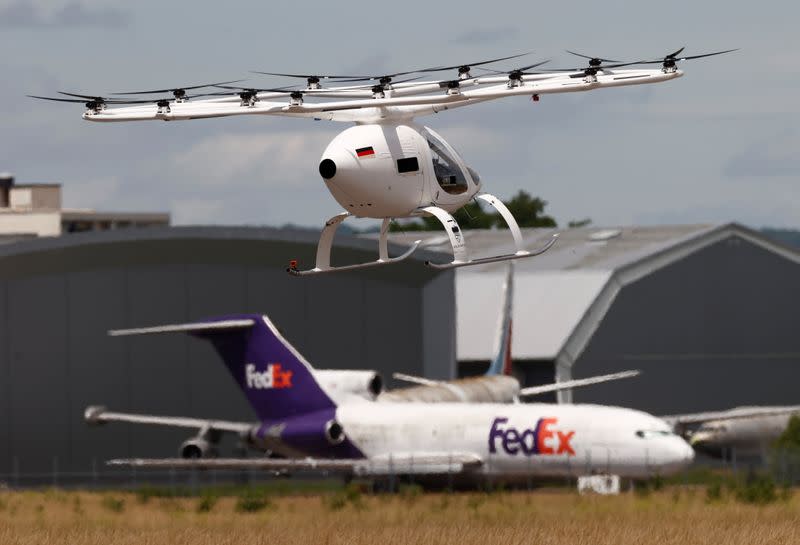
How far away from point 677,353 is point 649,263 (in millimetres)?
4449

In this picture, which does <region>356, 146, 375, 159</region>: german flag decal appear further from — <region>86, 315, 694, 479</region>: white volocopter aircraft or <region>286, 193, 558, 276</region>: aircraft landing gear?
<region>86, 315, 694, 479</region>: white volocopter aircraft

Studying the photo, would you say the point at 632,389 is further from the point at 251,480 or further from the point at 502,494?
the point at 502,494

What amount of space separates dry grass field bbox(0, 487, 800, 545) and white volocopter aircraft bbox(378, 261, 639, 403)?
809 cm

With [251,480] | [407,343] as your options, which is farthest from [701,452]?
[251,480]

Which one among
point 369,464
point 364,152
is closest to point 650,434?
point 369,464

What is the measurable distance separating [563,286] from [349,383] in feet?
83.9

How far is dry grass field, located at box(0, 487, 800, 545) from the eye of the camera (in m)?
40.2

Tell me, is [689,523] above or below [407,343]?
below

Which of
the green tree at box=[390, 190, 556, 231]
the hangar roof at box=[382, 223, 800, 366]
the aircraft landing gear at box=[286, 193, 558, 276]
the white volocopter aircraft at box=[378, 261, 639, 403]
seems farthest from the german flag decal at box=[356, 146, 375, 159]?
the green tree at box=[390, 190, 556, 231]

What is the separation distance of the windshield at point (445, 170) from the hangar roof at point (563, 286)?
44693mm

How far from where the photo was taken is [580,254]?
92.0 metres

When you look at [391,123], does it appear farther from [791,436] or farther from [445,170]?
[791,436]

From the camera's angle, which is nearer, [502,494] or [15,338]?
[502,494]

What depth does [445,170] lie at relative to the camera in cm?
3703
